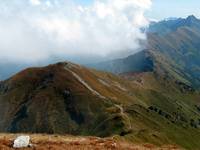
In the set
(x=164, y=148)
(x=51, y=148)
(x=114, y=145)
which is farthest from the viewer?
(x=164, y=148)

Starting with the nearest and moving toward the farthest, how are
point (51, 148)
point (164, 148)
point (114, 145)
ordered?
point (51, 148)
point (114, 145)
point (164, 148)

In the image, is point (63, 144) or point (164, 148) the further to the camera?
point (164, 148)

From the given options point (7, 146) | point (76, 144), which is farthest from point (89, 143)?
point (7, 146)

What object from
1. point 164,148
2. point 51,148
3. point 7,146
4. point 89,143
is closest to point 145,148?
point 164,148

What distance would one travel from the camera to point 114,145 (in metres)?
50.8

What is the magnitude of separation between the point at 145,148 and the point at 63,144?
9.56m

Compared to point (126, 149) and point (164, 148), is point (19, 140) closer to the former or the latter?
point (126, 149)

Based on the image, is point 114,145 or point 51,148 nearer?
point 51,148

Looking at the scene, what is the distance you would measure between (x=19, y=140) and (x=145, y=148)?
566 inches

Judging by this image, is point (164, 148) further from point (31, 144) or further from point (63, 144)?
point (31, 144)

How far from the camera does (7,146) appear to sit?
4762 centimetres

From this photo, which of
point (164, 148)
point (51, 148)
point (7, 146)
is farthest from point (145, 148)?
point (7, 146)

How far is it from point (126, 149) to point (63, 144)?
6784mm

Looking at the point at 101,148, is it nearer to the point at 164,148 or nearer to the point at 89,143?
the point at 89,143
